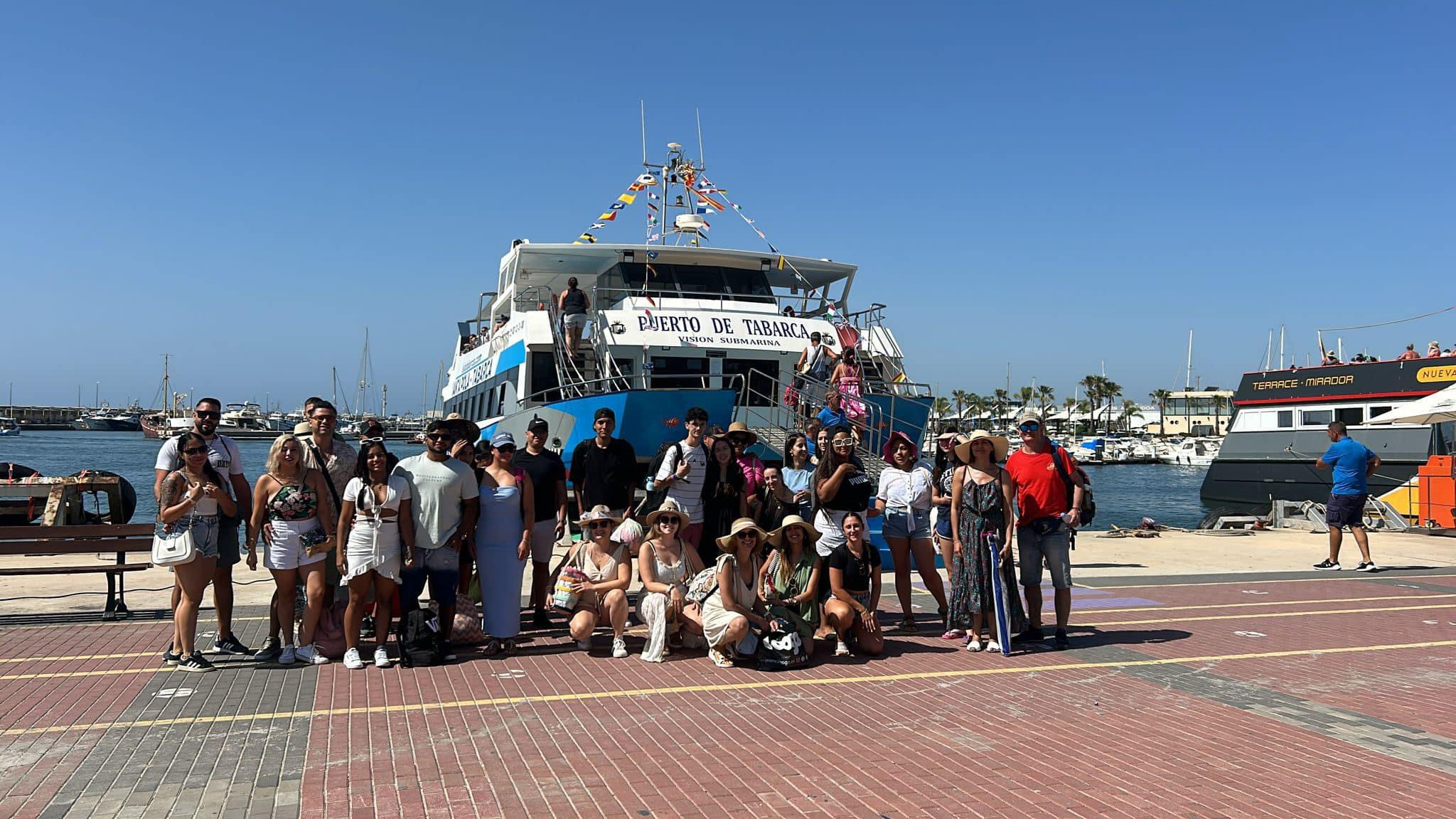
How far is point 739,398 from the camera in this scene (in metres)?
15.5

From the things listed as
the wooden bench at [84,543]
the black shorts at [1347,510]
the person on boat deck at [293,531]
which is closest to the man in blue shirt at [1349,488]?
the black shorts at [1347,510]

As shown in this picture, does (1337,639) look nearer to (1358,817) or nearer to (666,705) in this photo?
(1358,817)

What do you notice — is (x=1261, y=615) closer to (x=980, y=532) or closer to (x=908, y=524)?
(x=980, y=532)

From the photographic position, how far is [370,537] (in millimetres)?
6234

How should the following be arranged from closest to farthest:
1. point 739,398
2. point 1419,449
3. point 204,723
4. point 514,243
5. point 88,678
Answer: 1. point 204,723
2. point 88,678
3. point 739,398
4. point 514,243
5. point 1419,449

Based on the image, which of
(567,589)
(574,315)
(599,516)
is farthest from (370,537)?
(574,315)

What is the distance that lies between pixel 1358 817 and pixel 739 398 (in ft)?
39.1

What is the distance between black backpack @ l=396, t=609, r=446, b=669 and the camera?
6379 millimetres

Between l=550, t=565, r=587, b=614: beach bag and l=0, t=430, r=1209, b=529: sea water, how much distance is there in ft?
47.0

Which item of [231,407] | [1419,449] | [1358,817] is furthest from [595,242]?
[231,407]

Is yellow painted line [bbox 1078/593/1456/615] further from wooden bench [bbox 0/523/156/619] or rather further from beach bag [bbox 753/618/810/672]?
wooden bench [bbox 0/523/156/619]

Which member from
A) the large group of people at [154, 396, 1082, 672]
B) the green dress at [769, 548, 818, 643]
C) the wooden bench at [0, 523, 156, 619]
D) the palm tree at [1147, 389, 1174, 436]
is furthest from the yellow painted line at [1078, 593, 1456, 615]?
the palm tree at [1147, 389, 1174, 436]

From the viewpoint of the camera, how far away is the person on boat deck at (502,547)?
22.1 feet

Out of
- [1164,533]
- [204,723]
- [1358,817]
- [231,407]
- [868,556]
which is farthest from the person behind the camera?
[231,407]
